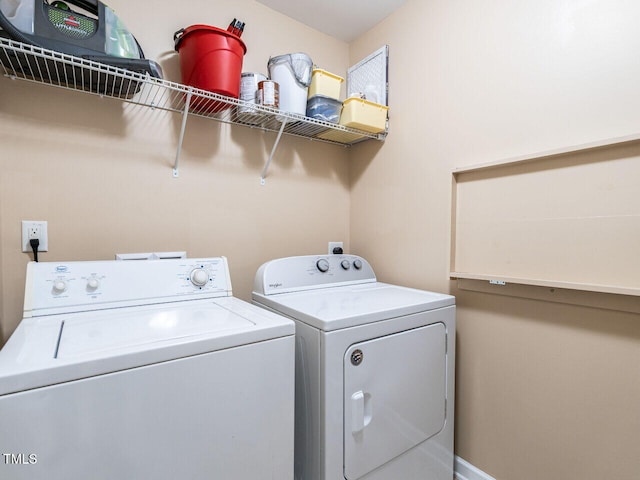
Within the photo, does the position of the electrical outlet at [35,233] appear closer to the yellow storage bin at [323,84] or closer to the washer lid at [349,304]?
the washer lid at [349,304]

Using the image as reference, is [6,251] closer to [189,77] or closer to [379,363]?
[189,77]

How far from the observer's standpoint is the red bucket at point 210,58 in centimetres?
139

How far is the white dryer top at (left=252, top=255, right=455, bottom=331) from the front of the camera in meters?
1.20

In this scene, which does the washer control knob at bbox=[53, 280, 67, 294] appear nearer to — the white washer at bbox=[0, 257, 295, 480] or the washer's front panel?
the white washer at bbox=[0, 257, 295, 480]

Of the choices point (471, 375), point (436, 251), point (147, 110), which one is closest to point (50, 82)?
point (147, 110)

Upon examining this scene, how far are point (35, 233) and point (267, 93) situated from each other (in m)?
1.19

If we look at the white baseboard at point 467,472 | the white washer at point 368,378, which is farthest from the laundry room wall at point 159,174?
the white baseboard at point 467,472

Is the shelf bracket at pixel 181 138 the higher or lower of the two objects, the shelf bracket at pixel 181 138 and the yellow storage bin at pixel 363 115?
the lower

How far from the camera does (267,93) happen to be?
62.7 inches

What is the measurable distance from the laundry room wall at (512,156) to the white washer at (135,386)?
1.05 metres

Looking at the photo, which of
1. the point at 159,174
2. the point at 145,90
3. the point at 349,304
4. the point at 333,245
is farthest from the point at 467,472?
the point at 145,90

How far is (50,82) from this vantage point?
4.34ft

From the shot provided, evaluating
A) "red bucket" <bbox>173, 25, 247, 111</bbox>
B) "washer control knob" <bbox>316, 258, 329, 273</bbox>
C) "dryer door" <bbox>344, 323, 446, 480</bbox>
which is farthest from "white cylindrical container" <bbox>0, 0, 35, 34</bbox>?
"dryer door" <bbox>344, 323, 446, 480</bbox>

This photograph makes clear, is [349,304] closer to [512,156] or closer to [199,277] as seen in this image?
[199,277]
